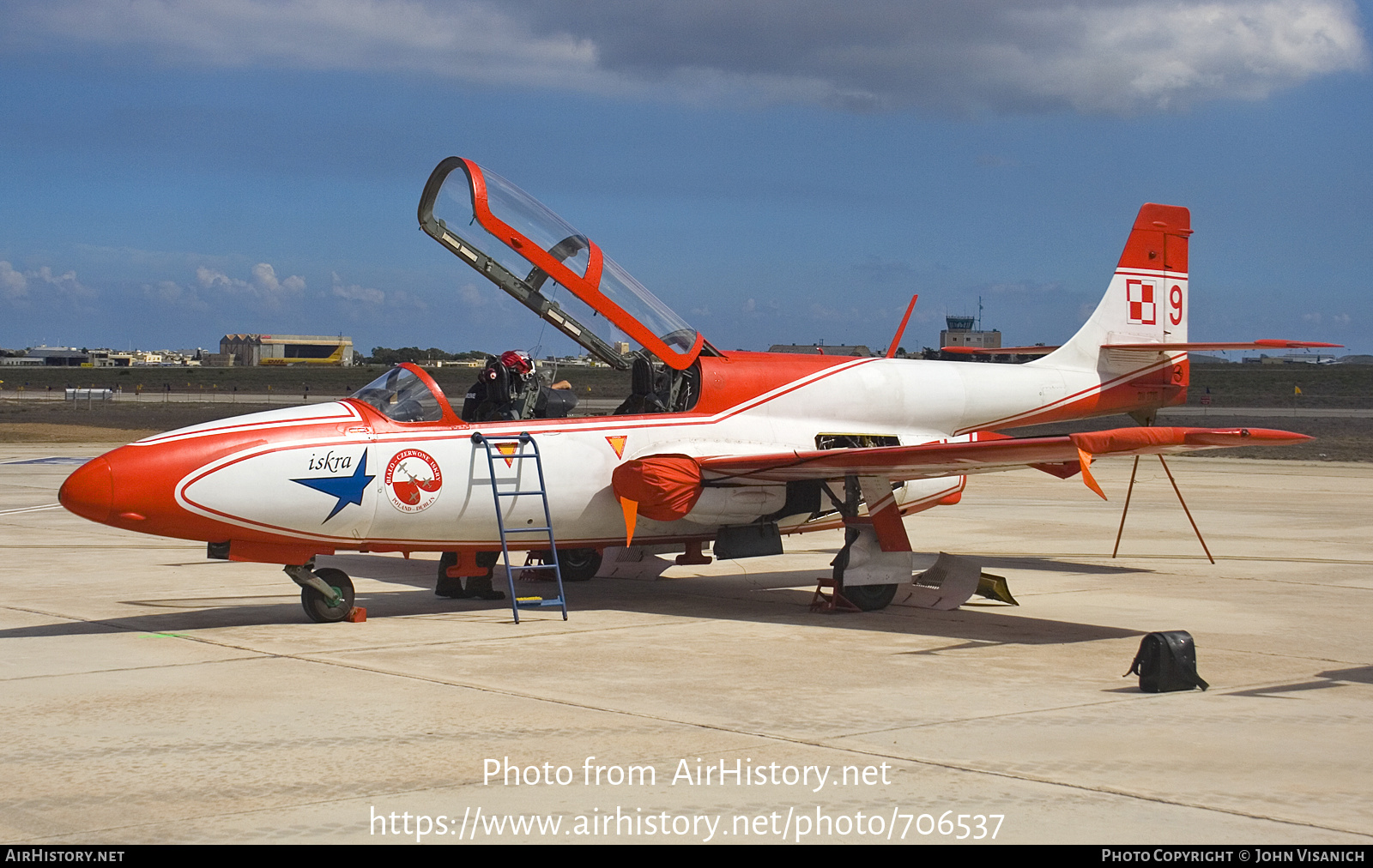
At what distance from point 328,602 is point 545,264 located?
3359 mm

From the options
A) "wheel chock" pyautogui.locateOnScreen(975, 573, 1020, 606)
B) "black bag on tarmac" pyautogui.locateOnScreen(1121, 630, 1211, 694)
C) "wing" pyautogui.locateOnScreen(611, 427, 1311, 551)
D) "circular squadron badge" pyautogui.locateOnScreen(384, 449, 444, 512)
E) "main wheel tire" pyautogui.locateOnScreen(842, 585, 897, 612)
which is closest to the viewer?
"black bag on tarmac" pyautogui.locateOnScreen(1121, 630, 1211, 694)

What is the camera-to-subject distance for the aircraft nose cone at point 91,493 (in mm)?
9414

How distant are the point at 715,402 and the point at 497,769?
6.36 meters

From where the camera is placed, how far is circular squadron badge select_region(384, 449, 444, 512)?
34.6ft

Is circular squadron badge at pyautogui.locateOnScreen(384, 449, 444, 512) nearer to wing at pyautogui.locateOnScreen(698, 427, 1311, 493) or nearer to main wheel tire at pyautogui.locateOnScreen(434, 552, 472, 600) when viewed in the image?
main wheel tire at pyautogui.locateOnScreen(434, 552, 472, 600)

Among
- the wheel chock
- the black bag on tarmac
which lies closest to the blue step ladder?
the wheel chock

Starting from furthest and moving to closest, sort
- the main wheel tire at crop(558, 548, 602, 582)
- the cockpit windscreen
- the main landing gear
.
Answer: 1. the main wheel tire at crop(558, 548, 602, 582)
2. the cockpit windscreen
3. the main landing gear

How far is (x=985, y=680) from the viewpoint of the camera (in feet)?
27.8

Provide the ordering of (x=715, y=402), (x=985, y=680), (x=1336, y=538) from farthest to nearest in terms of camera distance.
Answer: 1. (x=1336, y=538)
2. (x=715, y=402)
3. (x=985, y=680)

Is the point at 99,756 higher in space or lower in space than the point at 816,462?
lower

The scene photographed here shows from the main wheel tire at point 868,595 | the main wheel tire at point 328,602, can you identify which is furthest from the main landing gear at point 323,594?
the main wheel tire at point 868,595

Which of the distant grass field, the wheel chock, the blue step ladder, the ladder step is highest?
the distant grass field

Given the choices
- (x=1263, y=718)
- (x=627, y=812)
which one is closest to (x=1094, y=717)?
(x=1263, y=718)

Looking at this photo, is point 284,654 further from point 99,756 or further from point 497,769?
point 497,769
